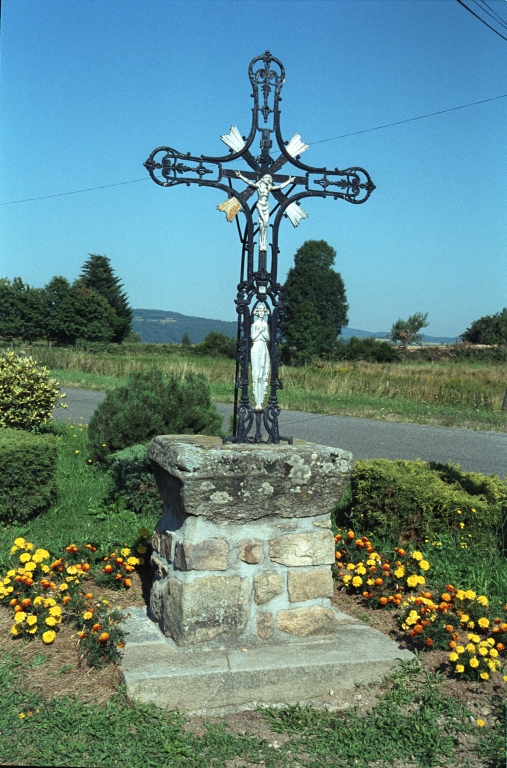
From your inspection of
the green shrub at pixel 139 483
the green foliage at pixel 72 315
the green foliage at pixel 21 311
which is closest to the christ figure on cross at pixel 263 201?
the green shrub at pixel 139 483

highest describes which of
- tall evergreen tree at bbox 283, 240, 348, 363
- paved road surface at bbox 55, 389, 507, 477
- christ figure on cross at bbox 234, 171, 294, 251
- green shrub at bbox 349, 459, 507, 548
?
tall evergreen tree at bbox 283, 240, 348, 363

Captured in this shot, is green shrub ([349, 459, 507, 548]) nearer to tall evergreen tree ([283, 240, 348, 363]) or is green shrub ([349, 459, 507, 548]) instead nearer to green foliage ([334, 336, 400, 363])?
green foliage ([334, 336, 400, 363])

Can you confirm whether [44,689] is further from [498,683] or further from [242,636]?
[498,683]

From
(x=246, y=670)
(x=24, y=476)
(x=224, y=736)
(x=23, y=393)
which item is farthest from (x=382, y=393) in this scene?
(x=224, y=736)

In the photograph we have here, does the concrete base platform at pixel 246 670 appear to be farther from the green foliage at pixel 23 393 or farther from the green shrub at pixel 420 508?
the green foliage at pixel 23 393

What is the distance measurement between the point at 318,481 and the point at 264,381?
1.91ft

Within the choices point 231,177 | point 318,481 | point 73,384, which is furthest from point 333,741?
point 73,384

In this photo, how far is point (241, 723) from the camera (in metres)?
2.86

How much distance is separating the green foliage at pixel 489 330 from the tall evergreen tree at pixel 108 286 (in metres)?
25.6

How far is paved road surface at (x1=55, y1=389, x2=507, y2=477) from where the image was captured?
9.06m

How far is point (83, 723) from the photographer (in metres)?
2.69

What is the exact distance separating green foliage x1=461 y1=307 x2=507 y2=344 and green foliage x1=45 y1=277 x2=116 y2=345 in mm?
23739

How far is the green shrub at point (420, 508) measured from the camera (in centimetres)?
457

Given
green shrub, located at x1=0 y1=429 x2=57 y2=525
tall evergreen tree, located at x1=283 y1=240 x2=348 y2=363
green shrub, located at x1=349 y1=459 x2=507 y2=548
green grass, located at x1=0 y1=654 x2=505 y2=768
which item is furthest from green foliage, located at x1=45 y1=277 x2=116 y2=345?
green grass, located at x1=0 y1=654 x2=505 y2=768
